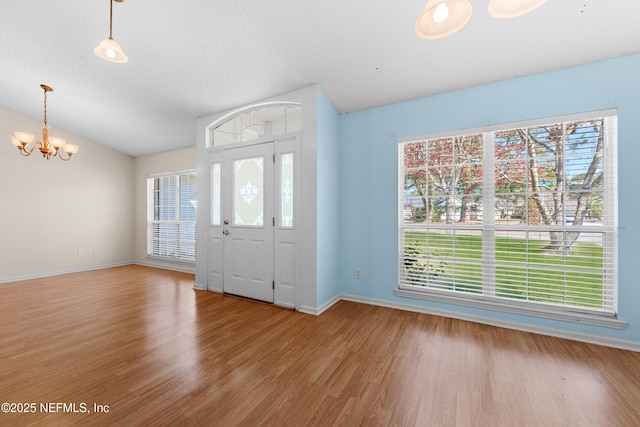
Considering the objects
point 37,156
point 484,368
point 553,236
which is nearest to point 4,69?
point 37,156

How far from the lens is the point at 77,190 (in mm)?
5398

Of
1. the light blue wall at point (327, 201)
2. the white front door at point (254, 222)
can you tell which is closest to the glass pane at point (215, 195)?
the white front door at point (254, 222)

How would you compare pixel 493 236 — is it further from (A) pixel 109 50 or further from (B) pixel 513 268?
(A) pixel 109 50

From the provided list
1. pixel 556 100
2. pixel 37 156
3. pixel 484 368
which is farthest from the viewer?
pixel 37 156

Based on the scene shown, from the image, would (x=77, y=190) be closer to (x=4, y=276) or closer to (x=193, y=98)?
(x=4, y=276)

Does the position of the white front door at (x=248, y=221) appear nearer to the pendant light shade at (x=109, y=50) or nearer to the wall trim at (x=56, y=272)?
the pendant light shade at (x=109, y=50)

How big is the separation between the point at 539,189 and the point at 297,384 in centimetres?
299

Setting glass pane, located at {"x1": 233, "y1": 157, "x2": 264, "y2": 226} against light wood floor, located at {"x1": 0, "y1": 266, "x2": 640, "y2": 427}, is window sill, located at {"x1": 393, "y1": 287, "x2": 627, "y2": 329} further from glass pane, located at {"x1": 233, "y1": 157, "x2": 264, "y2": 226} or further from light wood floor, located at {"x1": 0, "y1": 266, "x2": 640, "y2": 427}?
glass pane, located at {"x1": 233, "y1": 157, "x2": 264, "y2": 226}

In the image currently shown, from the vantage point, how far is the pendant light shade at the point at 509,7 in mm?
1132

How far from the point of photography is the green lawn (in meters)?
2.49

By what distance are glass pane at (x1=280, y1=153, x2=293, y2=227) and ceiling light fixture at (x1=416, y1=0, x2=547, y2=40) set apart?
90.8 inches

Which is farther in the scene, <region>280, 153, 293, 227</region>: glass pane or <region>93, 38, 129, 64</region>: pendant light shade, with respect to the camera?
<region>280, 153, 293, 227</region>: glass pane

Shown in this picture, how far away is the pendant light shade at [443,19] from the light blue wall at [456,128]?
2031mm

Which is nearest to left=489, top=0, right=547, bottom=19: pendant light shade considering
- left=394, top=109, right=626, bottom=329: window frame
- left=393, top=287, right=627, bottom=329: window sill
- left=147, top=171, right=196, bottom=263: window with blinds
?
left=394, top=109, right=626, bottom=329: window frame
